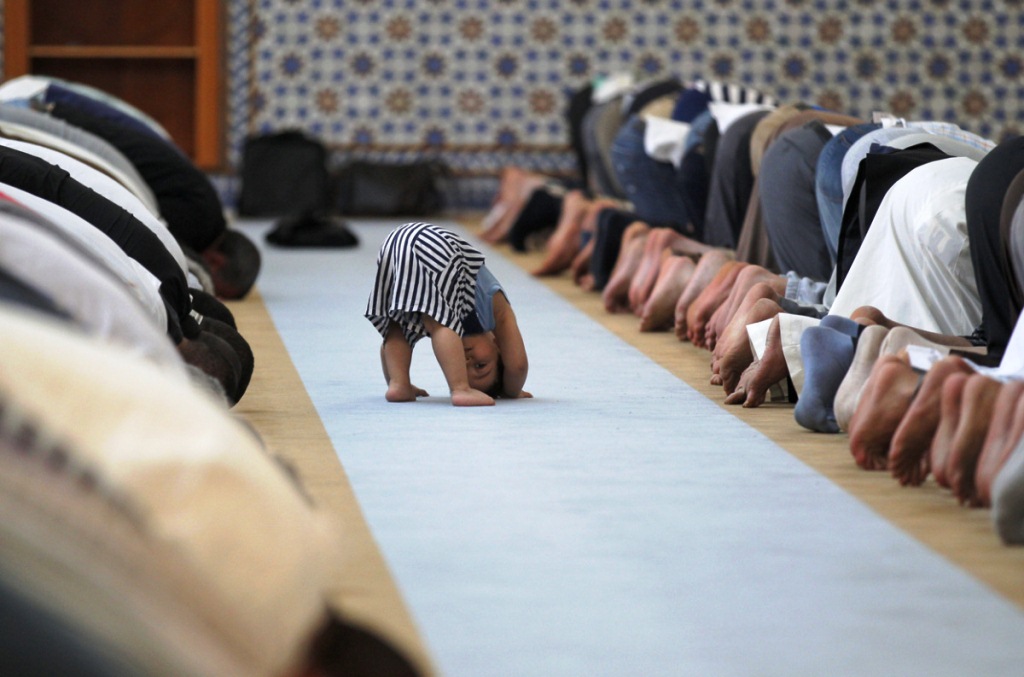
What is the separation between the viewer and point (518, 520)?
8.60 feet

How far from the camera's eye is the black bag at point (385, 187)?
995 centimetres

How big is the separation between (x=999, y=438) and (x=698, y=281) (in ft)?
7.13

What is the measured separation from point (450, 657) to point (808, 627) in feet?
1.65

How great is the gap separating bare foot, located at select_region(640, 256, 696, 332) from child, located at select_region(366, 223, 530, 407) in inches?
52.5

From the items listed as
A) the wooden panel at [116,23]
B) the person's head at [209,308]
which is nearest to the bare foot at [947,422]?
the person's head at [209,308]

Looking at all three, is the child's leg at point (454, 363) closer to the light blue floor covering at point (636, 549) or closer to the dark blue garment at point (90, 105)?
the light blue floor covering at point (636, 549)

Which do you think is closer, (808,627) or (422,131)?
(808,627)

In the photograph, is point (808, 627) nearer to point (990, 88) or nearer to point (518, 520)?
point (518, 520)

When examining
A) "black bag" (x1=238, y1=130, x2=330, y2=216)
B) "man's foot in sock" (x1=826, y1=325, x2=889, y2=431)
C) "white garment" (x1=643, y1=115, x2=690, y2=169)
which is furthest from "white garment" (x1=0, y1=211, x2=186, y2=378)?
"black bag" (x1=238, y1=130, x2=330, y2=216)

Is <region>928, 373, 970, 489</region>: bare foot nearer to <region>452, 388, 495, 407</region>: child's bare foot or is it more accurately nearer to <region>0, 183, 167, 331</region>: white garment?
<region>452, 388, 495, 407</region>: child's bare foot

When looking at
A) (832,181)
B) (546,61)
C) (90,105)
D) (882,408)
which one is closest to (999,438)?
(882,408)

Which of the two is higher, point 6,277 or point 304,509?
point 6,277

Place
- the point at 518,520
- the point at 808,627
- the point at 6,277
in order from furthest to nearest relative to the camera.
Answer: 1. the point at 518,520
2. the point at 808,627
3. the point at 6,277

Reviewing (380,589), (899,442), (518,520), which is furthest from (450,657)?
(899,442)
